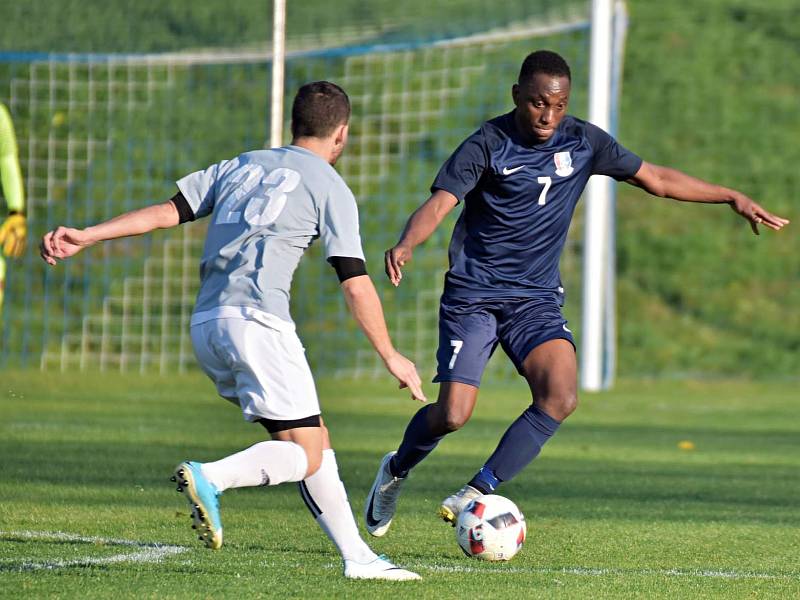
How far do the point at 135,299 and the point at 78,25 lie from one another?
347 centimetres

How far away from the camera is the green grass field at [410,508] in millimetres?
5215

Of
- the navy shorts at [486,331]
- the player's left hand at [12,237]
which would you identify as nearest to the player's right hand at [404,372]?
the navy shorts at [486,331]

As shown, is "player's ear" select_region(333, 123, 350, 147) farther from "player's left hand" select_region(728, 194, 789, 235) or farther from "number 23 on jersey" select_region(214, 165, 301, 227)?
"player's left hand" select_region(728, 194, 789, 235)

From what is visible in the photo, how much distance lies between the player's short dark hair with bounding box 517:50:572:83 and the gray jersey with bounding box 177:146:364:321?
140 cm

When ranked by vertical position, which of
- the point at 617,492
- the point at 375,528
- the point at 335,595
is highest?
the point at 335,595

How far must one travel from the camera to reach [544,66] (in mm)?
6305

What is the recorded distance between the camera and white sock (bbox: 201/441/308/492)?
4.98 m

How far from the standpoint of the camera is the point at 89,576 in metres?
5.16

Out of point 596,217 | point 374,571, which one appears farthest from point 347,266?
point 596,217

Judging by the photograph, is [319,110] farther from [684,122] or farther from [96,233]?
[684,122]

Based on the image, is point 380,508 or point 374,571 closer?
point 374,571

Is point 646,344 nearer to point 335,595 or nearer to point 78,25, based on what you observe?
point 78,25

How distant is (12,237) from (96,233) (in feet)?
16.4

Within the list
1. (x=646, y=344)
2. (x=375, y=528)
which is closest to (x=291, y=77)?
(x=646, y=344)
